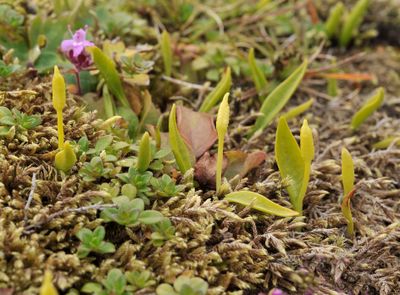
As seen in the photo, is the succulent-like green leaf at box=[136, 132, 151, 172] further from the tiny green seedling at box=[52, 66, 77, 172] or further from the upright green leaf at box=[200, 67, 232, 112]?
the upright green leaf at box=[200, 67, 232, 112]

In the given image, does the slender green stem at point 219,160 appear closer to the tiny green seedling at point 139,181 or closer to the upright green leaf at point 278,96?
the tiny green seedling at point 139,181

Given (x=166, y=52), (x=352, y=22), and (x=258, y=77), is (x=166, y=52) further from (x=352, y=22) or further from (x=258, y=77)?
(x=352, y=22)

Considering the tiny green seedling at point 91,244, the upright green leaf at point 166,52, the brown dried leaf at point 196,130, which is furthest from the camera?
the upright green leaf at point 166,52

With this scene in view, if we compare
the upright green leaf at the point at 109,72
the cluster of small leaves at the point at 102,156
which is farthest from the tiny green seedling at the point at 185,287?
the upright green leaf at the point at 109,72

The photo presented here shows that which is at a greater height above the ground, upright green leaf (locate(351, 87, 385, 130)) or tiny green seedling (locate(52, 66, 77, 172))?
tiny green seedling (locate(52, 66, 77, 172))

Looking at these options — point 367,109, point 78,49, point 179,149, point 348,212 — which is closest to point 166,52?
point 78,49

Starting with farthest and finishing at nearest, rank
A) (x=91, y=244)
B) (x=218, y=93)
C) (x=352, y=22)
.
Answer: (x=352, y=22) < (x=218, y=93) < (x=91, y=244)

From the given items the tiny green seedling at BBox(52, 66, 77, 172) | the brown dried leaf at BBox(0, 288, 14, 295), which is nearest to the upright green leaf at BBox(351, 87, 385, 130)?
the tiny green seedling at BBox(52, 66, 77, 172)
